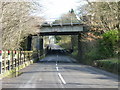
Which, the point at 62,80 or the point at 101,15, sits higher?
the point at 101,15

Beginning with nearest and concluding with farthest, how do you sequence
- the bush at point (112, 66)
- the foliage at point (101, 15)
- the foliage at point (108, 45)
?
the bush at point (112, 66), the foliage at point (108, 45), the foliage at point (101, 15)

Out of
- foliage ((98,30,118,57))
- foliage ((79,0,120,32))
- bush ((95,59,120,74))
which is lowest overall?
bush ((95,59,120,74))

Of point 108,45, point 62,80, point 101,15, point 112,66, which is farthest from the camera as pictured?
point 101,15

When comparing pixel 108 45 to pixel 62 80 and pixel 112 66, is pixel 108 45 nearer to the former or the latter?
pixel 112 66

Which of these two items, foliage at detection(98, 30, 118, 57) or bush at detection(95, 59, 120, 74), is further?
foliage at detection(98, 30, 118, 57)

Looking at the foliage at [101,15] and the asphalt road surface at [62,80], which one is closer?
the asphalt road surface at [62,80]

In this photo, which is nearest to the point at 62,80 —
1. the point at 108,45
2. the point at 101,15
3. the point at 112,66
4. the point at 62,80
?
the point at 62,80

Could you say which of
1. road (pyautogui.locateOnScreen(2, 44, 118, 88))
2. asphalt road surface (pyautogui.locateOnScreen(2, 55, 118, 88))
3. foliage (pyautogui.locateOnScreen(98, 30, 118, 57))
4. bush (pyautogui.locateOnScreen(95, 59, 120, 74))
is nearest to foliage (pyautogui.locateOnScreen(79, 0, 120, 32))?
foliage (pyautogui.locateOnScreen(98, 30, 118, 57))

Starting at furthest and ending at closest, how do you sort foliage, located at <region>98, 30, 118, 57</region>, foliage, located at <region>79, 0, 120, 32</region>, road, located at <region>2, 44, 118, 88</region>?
foliage, located at <region>79, 0, 120, 32</region>, foliage, located at <region>98, 30, 118, 57</region>, road, located at <region>2, 44, 118, 88</region>

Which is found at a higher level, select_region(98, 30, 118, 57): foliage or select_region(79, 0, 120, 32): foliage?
select_region(79, 0, 120, 32): foliage

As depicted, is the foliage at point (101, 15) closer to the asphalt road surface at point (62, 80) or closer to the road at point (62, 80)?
the road at point (62, 80)

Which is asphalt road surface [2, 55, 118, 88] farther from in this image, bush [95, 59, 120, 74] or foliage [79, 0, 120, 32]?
foliage [79, 0, 120, 32]

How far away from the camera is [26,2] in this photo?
25734mm

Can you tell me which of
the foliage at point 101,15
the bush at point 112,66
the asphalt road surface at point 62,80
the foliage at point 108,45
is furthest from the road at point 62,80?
the foliage at point 101,15
